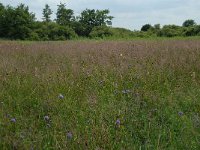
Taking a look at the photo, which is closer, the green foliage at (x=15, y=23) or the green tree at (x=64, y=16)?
the green foliage at (x=15, y=23)

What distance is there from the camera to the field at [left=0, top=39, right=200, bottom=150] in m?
2.47

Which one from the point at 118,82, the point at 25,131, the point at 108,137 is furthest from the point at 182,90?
the point at 25,131

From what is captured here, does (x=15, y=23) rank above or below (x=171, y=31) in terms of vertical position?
above

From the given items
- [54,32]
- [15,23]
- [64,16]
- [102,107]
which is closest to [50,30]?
[54,32]

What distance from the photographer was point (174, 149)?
2.46 meters

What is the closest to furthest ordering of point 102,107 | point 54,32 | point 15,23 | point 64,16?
point 102,107
point 54,32
point 15,23
point 64,16

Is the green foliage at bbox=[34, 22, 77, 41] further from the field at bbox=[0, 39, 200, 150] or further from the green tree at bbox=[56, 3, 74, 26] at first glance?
the field at bbox=[0, 39, 200, 150]

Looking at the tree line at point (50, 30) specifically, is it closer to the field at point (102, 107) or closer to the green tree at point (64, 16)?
the green tree at point (64, 16)

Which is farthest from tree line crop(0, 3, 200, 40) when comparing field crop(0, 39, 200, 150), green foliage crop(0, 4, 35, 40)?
field crop(0, 39, 200, 150)

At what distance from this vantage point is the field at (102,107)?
8.10ft

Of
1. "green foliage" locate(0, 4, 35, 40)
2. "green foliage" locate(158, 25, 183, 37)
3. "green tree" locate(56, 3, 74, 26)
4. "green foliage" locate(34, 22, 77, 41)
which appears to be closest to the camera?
"green foliage" locate(158, 25, 183, 37)

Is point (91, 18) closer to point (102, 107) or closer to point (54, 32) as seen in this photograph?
point (54, 32)

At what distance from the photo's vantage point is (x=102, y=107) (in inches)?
123

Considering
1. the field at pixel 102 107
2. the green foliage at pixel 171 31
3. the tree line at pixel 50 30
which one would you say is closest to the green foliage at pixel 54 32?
the tree line at pixel 50 30
